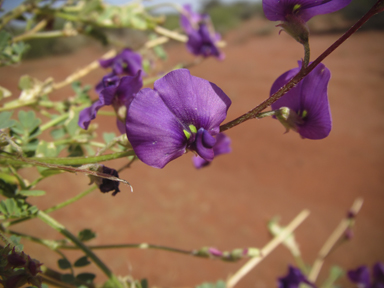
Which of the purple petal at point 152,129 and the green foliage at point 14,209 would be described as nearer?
the purple petal at point 152,129

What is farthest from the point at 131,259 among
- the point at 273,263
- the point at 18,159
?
the point at 18,159

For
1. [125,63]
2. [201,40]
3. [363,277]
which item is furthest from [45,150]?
[363,277]

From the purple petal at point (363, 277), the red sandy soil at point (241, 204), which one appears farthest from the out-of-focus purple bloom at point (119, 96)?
the red sandy soil at point (241, 204)

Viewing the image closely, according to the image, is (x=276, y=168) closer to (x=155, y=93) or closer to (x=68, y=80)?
(x=68, y=80)

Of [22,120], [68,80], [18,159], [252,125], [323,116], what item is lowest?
[323,116]

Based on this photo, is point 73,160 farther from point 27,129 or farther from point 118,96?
point 27,129

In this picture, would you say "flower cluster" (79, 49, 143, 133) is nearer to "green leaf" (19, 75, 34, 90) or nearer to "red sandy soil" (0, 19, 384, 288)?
"green leaf" (19, 75, 34, 90)

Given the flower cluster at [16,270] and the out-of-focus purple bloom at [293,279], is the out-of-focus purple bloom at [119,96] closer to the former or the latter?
the flower cluster at [16,270]
